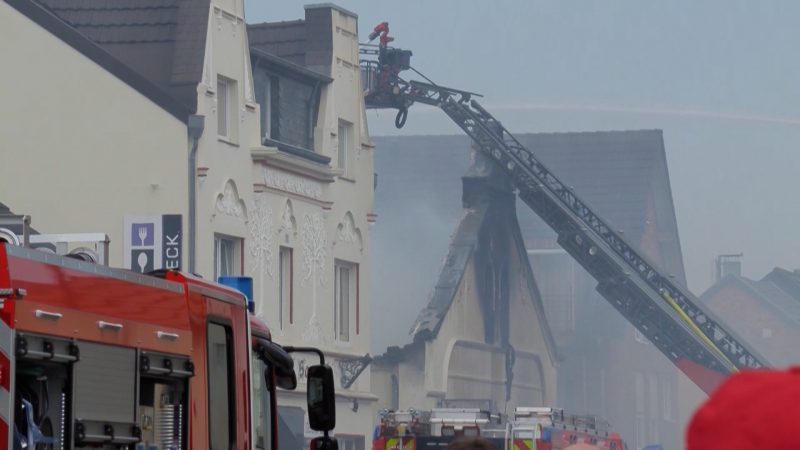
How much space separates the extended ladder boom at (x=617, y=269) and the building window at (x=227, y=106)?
15025 mm

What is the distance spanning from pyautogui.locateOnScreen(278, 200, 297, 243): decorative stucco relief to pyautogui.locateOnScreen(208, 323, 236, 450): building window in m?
21.1

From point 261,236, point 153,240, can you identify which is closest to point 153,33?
point 261,236

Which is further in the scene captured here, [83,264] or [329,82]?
[329,82]

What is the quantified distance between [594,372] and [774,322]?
15.2 metres

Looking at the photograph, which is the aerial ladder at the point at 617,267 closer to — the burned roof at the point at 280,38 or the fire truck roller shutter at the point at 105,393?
the burned roof at the point at 280,38

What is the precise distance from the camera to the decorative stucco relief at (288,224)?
30000 mm

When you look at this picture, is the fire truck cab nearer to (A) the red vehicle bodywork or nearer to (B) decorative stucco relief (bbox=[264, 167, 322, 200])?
(B) decorative stucco relief (bbox=[264, 167, 322, 200])

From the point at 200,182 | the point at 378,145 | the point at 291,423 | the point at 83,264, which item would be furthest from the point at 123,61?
the point at 378,145

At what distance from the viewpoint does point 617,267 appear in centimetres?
4359

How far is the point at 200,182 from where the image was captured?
89.4ft

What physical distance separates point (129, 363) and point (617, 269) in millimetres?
36815

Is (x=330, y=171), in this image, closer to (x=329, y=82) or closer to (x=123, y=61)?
(x=329, y=82)

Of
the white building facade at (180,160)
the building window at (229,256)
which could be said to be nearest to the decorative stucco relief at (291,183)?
the white building facade at (180,160)

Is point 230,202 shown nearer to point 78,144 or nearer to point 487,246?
point 78,144
